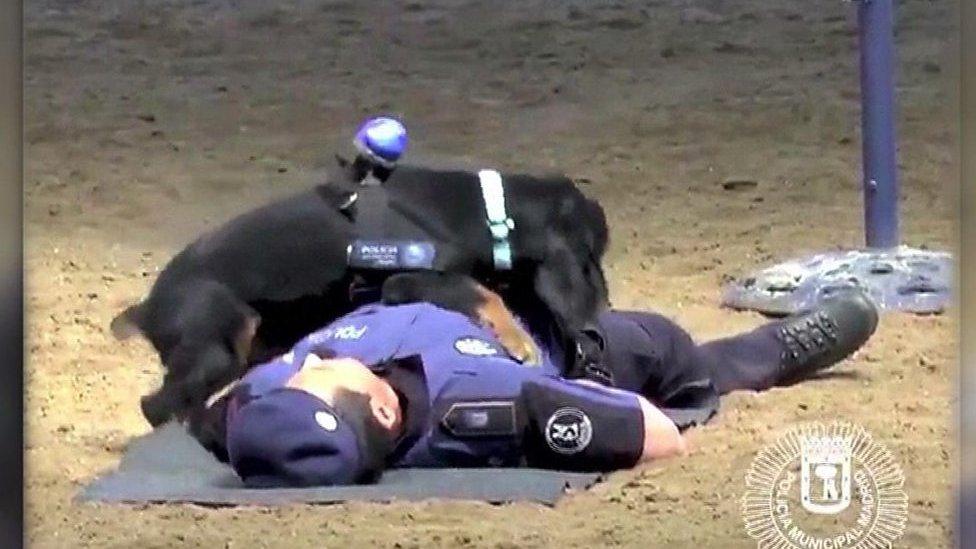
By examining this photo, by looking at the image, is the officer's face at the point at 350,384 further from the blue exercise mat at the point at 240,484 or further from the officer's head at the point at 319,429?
the blue exercise mat at the point at 240,484

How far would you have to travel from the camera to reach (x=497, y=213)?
3420 mm

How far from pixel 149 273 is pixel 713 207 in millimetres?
1065

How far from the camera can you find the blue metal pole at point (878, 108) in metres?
3.41

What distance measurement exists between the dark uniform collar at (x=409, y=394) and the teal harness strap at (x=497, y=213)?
0.26 metres

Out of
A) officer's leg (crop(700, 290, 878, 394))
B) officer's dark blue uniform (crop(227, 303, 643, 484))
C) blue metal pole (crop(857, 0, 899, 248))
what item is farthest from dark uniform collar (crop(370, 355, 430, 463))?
blue metal pole (crop(857, 0, 899, 248))

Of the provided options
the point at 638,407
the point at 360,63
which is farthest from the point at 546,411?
the point at 360,63

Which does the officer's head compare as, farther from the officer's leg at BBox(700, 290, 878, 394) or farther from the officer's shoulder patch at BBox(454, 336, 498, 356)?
the officer's leg at BBox(700, 290, 878, 394)

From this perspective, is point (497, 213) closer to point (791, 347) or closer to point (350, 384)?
point (350, 384)

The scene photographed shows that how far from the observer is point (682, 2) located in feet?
11.2

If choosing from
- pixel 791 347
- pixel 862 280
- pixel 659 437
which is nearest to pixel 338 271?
pixel 659 437

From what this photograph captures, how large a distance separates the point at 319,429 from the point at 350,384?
0.10m

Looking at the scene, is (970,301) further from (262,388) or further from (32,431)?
(32,431)

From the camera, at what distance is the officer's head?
10.7 ft

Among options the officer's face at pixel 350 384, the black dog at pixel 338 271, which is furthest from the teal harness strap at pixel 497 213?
the officer's face at pixel 350 384
